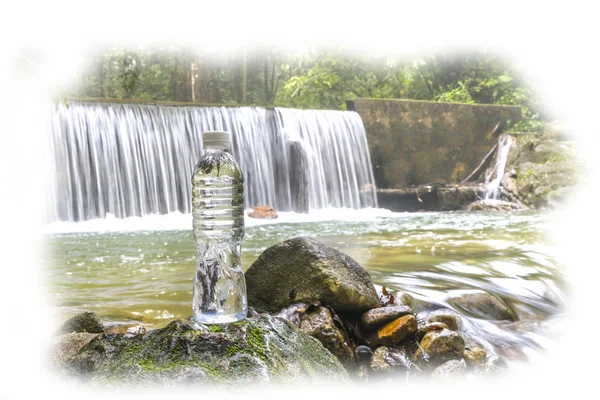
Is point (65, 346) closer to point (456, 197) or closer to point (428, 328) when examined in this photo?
point (428, 328)

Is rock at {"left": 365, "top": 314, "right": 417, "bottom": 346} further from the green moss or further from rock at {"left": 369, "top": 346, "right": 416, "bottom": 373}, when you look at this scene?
the green moss

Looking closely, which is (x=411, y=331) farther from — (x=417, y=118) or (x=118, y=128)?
(x=417, y=118)

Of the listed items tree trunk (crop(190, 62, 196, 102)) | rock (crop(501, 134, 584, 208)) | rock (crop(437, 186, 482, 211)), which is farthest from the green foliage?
rock (crop(437, 186, 482, 211))

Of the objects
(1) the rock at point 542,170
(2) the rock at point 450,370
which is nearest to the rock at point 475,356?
(2) the rock at point 450,370

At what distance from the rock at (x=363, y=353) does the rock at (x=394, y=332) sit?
45 millimetres

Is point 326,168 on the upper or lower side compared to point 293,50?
lower

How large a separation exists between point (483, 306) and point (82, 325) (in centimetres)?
281

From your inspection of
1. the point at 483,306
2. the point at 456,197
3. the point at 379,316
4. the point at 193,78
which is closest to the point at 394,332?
→ the point at 379,316

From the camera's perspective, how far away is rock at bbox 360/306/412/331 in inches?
123

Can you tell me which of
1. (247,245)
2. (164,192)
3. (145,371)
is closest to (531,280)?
(247,245)

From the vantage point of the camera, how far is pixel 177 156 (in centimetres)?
1242

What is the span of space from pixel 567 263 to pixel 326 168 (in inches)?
354

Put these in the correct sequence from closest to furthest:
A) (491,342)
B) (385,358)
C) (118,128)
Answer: (385,358) < (491,342) < (118,128)

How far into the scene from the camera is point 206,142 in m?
1.92
